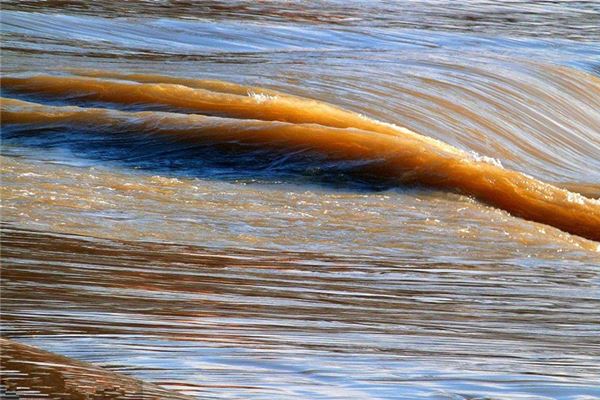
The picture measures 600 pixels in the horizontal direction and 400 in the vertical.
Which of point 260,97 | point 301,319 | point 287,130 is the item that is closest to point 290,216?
point 301,319

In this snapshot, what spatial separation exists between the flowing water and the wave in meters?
0.02

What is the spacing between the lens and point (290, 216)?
4516 millimetres

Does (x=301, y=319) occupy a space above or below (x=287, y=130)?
above

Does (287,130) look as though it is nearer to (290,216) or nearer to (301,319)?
(290,216)

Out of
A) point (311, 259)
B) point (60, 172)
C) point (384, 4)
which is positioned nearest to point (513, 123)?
point (60, 172)

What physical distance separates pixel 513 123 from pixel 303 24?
4.03 metres

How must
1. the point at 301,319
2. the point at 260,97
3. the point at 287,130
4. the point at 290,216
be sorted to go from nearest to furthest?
the point at 301,319, the point at 290,216, the point at 287,130, the point at 260,97

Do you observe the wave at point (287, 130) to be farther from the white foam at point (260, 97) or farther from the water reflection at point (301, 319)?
the water reflection at point (301, 319)

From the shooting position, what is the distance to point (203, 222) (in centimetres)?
423

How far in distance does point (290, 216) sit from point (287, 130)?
5.72 feet

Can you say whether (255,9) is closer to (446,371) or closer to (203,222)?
(203,222)

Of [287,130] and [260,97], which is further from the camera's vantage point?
[260,97]

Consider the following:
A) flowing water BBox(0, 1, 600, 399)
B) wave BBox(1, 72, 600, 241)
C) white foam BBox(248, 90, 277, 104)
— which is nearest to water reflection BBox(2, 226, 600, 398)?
flowing water BBox(0, 1, 600, 399)

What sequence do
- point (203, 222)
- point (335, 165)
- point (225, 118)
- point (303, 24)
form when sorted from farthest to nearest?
1. point (303, 24)
2. point (225, 118)
3. point (335, 165)
4. point (203, 222)
